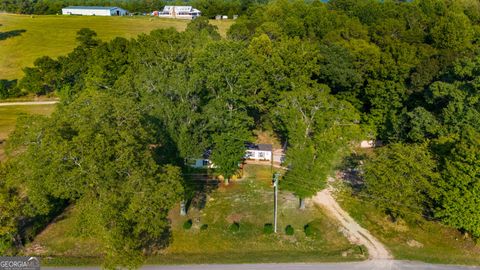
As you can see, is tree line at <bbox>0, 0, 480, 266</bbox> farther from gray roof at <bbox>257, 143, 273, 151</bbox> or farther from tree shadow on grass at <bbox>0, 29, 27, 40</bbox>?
tree shadow on grass at <bbox>0, 29, 27, 40</bbox>

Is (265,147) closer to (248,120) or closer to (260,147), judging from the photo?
(260,147)

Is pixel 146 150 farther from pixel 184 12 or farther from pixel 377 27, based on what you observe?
pixel 184 12

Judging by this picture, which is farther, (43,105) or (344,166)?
(43,105)

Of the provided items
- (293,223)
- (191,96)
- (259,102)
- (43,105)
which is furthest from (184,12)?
(293,223)

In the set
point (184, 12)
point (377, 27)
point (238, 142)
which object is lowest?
point (238, 142)

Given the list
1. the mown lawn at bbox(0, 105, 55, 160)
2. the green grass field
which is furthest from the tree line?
the green grass field

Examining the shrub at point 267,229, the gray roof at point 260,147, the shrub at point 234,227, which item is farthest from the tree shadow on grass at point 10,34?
the shrub at point 267,229

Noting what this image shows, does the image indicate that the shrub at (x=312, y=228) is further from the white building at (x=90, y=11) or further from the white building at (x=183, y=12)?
the white building at (x=90, y=11)
